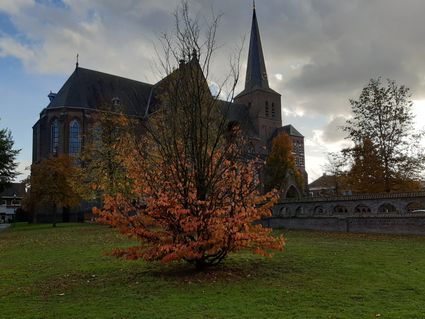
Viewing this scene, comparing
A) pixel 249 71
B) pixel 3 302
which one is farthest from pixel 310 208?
pixel 249 71

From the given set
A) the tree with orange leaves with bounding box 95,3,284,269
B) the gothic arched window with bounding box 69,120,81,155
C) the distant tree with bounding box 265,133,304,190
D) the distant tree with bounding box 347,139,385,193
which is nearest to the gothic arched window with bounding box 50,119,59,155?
the gothic arched window with bounding box 69,120,81,155

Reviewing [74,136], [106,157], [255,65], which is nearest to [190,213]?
[106,157]

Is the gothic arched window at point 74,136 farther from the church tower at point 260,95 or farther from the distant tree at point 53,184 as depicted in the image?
the church tower at point 260,95

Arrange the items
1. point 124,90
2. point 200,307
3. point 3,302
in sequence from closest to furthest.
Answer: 1. point 200,307
2. point 3,302
3. point 124,90

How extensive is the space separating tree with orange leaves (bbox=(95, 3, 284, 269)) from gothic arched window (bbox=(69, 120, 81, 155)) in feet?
142

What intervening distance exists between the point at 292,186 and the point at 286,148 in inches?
535

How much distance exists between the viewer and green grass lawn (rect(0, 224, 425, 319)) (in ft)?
20.7

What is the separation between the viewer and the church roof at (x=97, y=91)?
52062 millimetres

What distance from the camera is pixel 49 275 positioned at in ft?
33.6

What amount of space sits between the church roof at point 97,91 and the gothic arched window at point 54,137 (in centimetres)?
251

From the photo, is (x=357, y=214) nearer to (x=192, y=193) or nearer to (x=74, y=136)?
(x=192, y=193)

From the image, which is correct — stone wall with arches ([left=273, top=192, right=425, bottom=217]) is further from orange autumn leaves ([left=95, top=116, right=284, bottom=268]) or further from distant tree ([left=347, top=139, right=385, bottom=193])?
orange autumn leaves ([left=95, top=116, right=284, bottom=268])

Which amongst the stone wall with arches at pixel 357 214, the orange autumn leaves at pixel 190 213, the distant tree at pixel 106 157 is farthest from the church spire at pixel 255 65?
the orange autumn leaves at pixel 190 213

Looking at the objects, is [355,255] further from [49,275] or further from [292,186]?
[292,186]
